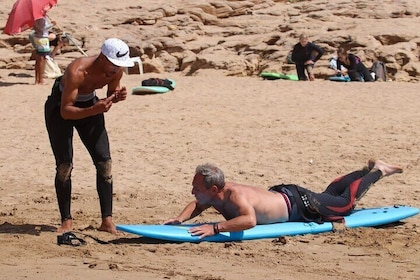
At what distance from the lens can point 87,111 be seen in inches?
271

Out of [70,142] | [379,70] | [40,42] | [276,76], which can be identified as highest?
[70,142]

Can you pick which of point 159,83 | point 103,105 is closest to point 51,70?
point 159,83

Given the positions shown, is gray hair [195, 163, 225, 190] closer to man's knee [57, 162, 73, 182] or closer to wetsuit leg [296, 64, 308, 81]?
man's knee [57, 162, 73, 182]

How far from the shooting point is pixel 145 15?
867 inches

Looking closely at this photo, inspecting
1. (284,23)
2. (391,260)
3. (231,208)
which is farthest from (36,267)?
(284,23)

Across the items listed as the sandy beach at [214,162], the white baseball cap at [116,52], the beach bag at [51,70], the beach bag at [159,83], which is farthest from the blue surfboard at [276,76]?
the white baseball cap at [116,52]

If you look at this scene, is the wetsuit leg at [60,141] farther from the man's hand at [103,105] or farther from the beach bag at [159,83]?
the beach bag at [159,83]

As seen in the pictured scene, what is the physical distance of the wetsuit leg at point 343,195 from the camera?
7590 mm

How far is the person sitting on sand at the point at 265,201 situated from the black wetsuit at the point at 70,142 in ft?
1.93

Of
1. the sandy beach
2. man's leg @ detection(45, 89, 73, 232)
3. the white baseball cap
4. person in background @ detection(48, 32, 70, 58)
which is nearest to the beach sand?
the sandy beach

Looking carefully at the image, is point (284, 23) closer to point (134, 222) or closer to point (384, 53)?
point (384, 53)

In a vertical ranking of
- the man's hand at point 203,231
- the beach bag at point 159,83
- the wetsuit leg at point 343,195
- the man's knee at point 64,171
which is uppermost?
the man's knee at point 64,171

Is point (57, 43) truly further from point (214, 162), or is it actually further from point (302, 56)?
point (214, 162)

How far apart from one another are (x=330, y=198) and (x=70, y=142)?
2150mm
